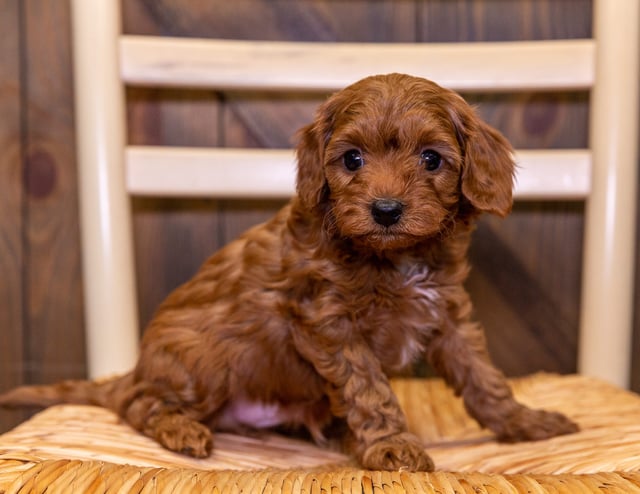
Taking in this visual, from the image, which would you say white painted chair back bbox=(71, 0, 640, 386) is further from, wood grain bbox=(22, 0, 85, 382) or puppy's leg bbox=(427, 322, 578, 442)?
puppy's leg bbox=(427, 322, 578, 442)

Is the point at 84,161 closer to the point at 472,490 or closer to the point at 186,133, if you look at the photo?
the point at 186,133

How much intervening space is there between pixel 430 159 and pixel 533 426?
0.59m

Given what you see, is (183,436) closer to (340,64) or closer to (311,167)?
(311,167)

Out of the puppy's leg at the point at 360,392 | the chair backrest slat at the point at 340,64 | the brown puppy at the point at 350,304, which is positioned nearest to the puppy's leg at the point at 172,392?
the brown puppy at the point at 350,304

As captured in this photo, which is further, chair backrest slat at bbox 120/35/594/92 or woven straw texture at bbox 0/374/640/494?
chair backrest slat at bbox 120/35/594/92

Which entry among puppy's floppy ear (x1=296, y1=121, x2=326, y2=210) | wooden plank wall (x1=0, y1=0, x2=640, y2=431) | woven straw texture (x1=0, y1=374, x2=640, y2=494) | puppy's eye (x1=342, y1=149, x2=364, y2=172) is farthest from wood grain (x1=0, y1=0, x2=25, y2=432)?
puppy's eye (x1=342, y1=149, x2=364, y2=172)

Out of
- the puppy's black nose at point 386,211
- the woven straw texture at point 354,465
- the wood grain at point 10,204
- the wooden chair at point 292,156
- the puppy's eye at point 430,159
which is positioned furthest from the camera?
the wood grain at point 10,204

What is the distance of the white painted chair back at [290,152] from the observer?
184 cm

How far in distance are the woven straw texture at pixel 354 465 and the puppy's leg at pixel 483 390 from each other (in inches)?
1.7

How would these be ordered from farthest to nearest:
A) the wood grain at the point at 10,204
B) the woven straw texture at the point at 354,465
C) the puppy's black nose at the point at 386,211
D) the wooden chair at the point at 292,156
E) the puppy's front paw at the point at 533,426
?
the wood grain at the point at 10,204 → the wooden chair at the point at 292,156 → the puppy's front paw at the point at 533,426 → the puppy's black nose at the point at 386,211 → the woven straw texture at the point at 354,465

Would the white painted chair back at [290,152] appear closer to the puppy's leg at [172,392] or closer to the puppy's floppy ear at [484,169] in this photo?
the puppy's leg at [172,392]

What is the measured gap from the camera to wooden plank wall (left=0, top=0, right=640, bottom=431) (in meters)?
2.20

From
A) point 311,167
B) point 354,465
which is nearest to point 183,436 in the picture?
point 354,465

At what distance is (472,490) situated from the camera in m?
1.00
